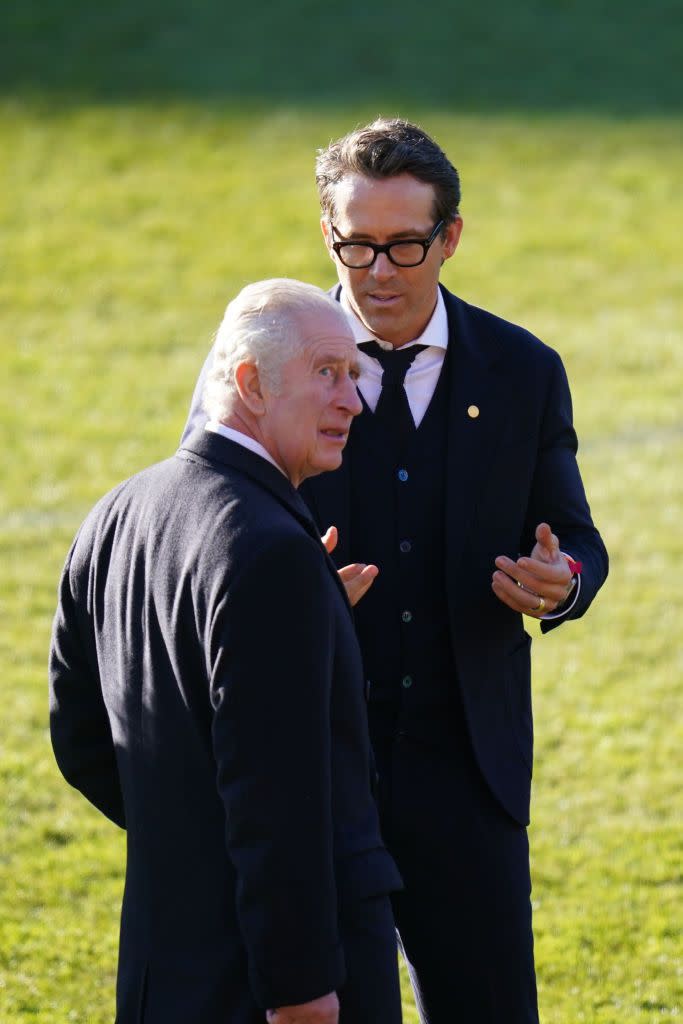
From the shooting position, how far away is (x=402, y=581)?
3.18m

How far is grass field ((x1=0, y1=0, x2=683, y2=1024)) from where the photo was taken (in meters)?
5.07

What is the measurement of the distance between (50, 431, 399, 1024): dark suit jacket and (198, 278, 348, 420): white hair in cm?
10

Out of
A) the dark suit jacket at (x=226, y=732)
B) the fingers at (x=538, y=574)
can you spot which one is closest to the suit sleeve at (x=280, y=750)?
the dark suit jacket at (x=226, y=732)

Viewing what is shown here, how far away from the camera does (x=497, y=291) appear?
11812 millimetres

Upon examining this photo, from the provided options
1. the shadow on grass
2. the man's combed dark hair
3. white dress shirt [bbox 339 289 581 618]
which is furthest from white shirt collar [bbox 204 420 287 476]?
the shadow on grass

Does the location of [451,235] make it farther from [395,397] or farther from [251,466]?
[251,466]

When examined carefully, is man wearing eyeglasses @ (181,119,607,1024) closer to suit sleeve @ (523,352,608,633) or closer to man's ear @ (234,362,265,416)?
suit sleeve @ (523,352,608,633)

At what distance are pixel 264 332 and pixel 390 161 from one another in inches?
31.3

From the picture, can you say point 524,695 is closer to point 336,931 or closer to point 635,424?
point 336,931

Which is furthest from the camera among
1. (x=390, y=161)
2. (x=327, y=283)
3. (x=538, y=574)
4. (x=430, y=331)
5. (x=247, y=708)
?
(x=327, y=283)

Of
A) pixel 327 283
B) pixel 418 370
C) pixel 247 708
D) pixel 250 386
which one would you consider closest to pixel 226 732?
pixel 247 708

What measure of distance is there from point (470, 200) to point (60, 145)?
3711 millimetres

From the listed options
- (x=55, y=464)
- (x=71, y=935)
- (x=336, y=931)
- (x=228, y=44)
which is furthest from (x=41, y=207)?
(x=336, y=931)

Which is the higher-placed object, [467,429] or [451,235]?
[451,235]
